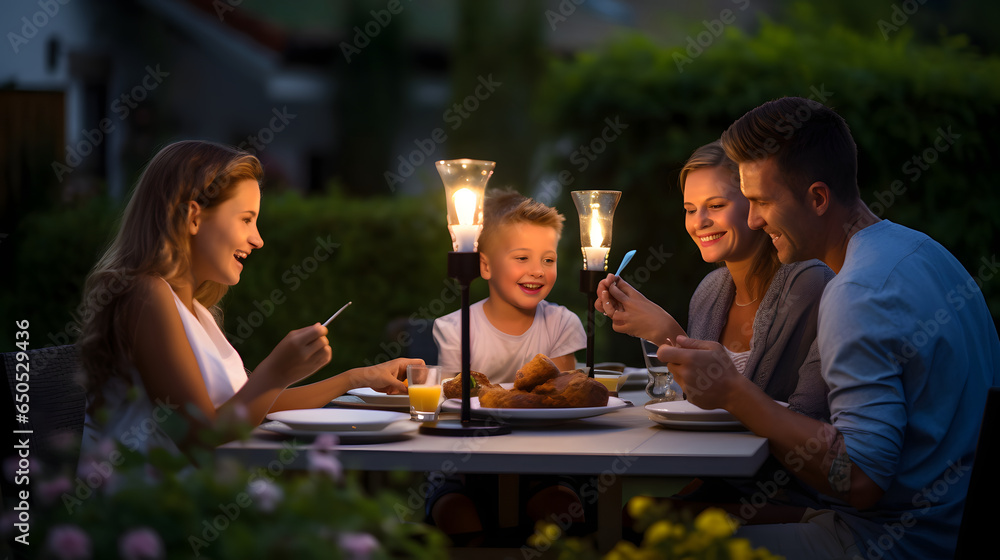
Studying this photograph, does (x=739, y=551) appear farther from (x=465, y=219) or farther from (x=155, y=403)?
(x=155, y=403)

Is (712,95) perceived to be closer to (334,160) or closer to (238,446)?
(238,446)

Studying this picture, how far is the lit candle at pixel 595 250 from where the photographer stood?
2986 mm

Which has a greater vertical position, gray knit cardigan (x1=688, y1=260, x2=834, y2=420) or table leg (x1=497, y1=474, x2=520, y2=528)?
gray knit cardigan (x1=688, y1=260, x2=834, y2=420)

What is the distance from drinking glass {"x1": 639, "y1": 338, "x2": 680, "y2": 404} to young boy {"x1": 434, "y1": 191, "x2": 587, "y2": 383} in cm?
100

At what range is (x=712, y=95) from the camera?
5.27 meters

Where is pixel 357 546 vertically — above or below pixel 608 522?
above

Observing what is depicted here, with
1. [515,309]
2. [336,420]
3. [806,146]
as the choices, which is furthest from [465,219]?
[515,309]

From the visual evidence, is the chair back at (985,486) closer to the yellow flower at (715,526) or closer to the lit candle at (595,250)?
the yellow flower at (715,526)

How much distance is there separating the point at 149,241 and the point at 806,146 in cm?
186

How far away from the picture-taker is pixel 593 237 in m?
3.00

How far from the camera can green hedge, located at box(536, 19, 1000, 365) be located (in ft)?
17.0

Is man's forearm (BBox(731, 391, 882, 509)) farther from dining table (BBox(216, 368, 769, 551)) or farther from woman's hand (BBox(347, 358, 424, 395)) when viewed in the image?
woman's hand (BBox(347, 358, 424, 395))

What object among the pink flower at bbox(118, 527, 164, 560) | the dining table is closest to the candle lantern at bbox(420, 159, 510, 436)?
the dining table

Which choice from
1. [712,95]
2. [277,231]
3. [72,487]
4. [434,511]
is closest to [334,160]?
[277,231]
